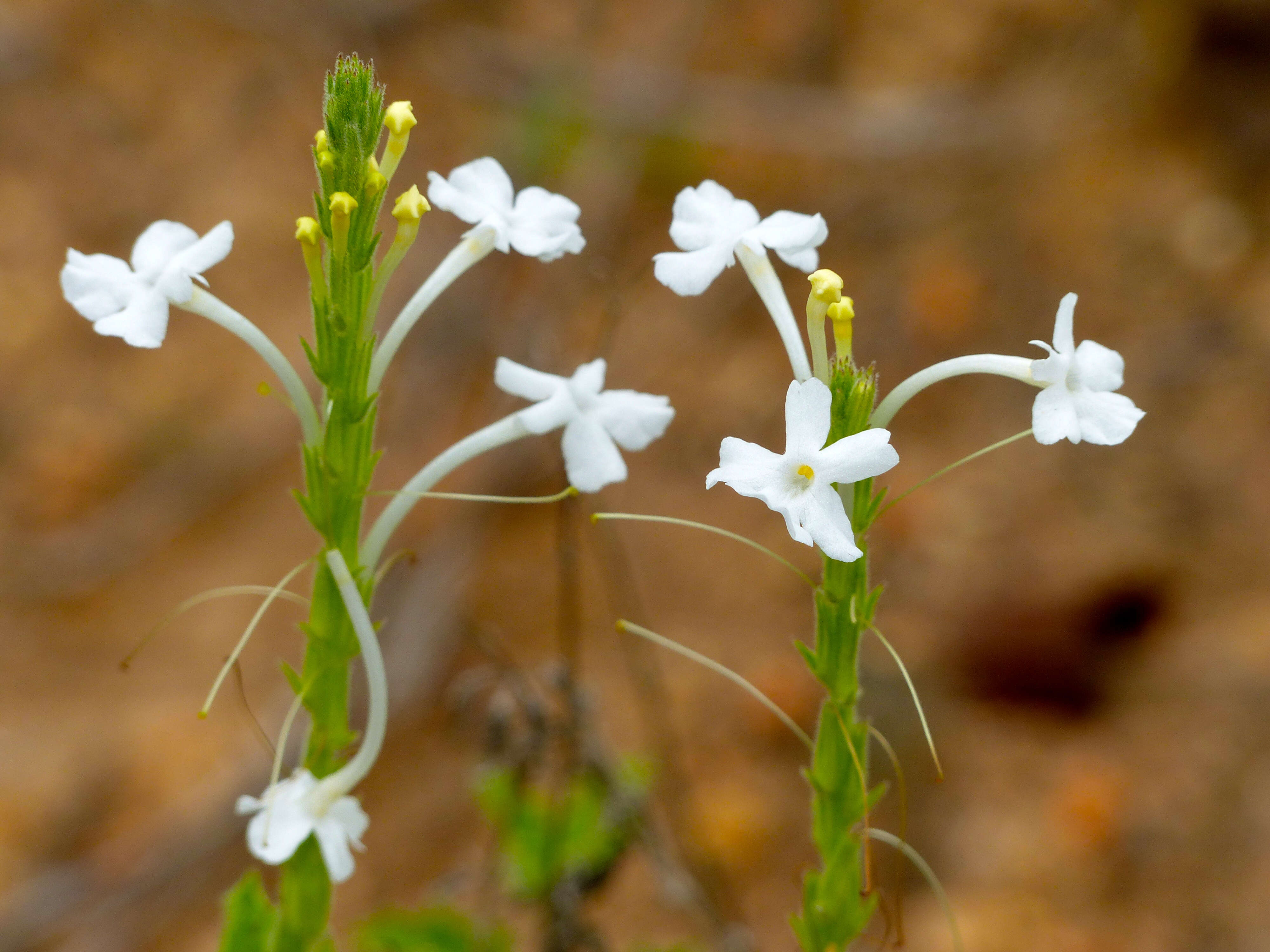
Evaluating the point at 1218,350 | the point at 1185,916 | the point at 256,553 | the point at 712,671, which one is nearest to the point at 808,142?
the point at 1218,350

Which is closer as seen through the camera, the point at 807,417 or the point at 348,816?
the point at 807,417

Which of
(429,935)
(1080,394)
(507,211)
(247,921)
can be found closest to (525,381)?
(507,211)

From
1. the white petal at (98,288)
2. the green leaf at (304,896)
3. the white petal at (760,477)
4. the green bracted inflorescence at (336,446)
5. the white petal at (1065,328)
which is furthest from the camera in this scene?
the green leaf at (304,896)

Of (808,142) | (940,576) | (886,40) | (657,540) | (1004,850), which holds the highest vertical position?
(886,40)

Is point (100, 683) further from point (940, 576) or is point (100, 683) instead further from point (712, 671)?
point (940, 576)

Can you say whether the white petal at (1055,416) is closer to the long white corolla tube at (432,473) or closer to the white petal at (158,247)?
the long white corolla tube at (432,473)

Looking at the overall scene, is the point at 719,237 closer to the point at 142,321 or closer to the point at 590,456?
the point at 590,456

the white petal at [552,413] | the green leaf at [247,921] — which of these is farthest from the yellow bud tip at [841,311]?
the green leaf at [247,921]
